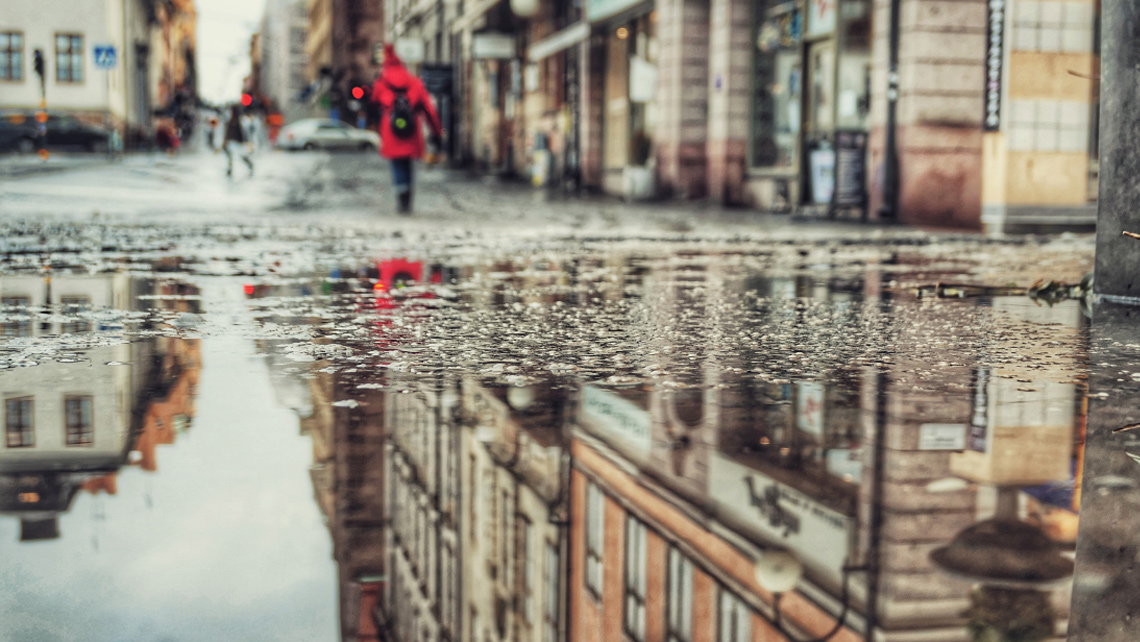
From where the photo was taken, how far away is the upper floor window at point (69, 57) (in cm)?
4834

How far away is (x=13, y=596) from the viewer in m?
1.93

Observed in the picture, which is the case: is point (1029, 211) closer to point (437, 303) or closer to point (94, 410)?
point (437, 303)

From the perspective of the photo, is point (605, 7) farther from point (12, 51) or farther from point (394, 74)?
point (12, 51)

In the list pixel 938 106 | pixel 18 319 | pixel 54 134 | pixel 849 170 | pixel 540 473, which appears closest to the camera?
pixel 540 473

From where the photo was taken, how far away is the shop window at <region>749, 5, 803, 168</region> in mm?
19766

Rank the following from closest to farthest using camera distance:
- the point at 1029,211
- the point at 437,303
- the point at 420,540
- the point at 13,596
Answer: the point at 13,596, the point at 420,540, the point at 437,303, the point at 1029,211

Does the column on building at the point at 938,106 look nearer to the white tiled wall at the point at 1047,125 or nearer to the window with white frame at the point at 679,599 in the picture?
the white tiled wall at the point at 1047,125

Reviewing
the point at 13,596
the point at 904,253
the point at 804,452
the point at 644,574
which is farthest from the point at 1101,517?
the point at 904,253

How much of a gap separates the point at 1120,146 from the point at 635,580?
4749 millimetres

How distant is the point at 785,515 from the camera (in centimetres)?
242

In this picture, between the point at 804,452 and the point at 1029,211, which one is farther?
the point at 1029,211

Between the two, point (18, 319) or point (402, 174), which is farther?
point (402, 174)

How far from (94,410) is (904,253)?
336 inches

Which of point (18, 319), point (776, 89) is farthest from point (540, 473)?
point (776, 89)
